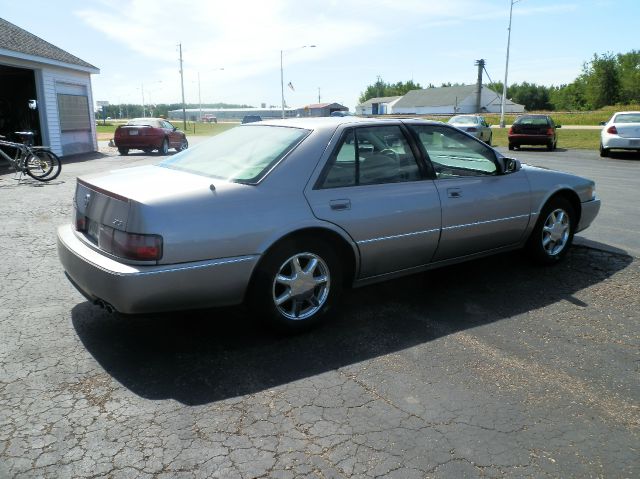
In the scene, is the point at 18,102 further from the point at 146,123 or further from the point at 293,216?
the point at 293,216

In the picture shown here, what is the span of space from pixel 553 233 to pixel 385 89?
6217 inches

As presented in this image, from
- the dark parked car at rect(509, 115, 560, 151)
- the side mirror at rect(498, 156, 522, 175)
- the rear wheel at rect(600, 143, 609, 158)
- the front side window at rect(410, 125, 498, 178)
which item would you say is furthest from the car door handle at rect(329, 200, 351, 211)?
the dark parked car at rect(509, 115, 560, 151)

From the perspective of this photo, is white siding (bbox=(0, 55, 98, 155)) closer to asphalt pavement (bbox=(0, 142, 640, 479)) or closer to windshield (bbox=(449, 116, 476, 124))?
asphalt pavement (bbox=(0, 142, 640, 479))

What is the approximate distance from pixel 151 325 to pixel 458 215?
2568 mm

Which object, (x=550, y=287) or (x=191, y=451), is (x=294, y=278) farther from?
(x=550, y=287)

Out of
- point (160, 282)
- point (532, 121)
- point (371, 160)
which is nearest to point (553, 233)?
point (371, 160)

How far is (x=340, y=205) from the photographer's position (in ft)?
12.7

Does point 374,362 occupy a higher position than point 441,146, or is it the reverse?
point 441,146

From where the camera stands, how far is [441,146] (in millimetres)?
4664

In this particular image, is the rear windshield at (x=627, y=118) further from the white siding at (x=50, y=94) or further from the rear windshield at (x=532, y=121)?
the white siding at (x=50, y=94)

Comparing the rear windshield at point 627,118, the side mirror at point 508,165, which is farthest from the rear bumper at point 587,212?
the rear windshield at point 627,118

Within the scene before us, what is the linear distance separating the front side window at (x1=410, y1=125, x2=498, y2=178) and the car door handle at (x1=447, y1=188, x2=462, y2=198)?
0.42ft

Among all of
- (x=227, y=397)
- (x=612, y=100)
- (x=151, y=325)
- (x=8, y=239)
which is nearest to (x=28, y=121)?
(x=8, y=239)

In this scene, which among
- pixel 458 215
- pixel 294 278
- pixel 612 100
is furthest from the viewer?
pixel 612 100
